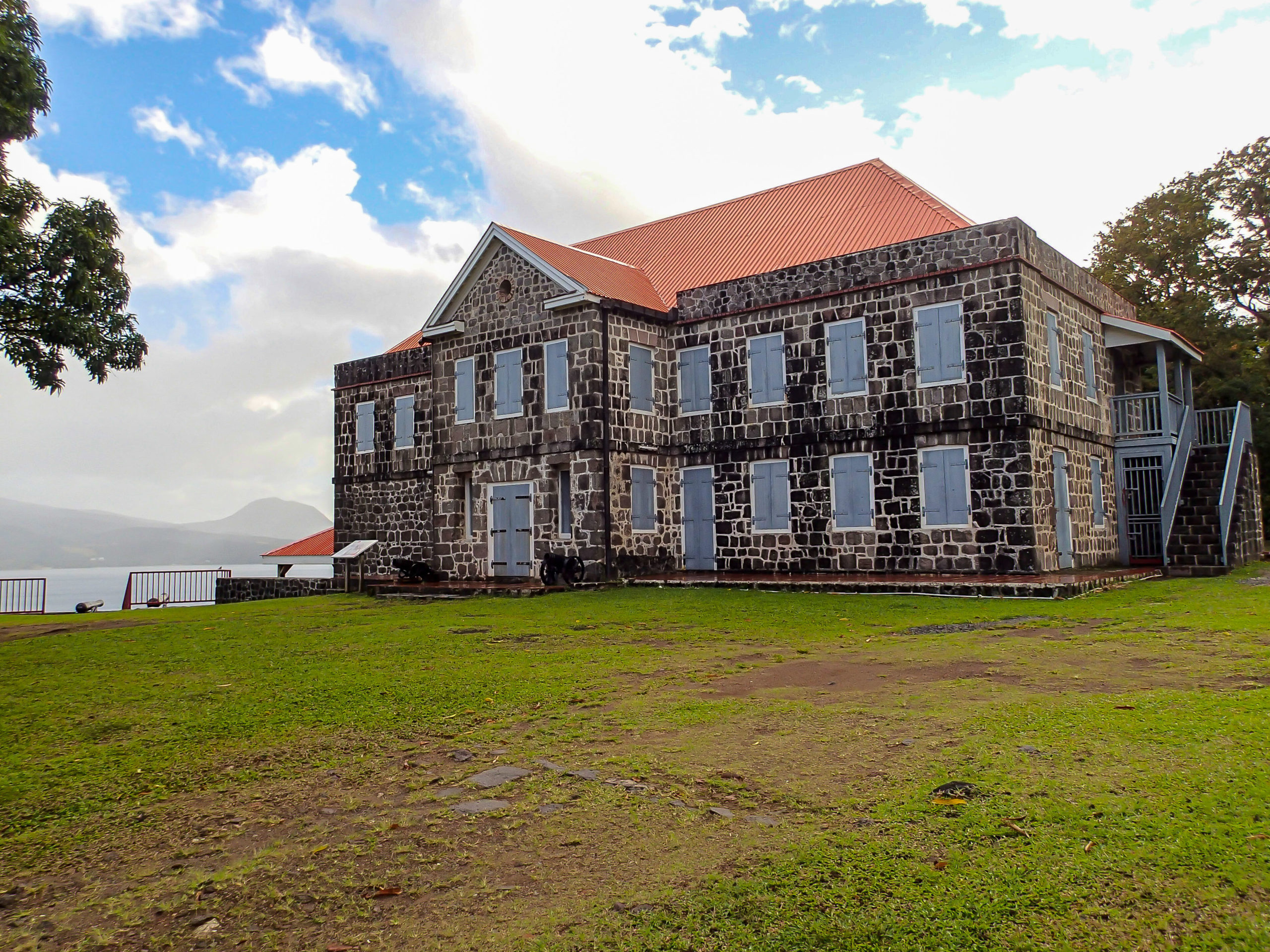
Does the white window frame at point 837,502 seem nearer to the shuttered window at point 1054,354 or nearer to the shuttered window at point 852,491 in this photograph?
the shuttered window at point 852,491

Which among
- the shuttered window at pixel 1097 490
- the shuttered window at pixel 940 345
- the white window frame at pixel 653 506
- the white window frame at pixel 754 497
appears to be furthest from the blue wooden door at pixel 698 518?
the shuttered window at pixel 1097 490

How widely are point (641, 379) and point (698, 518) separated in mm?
3143

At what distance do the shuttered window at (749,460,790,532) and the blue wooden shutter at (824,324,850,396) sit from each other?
1738mm

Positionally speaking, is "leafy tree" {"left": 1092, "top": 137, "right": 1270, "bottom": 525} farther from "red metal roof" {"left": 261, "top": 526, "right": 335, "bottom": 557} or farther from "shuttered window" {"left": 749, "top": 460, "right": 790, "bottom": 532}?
"red metal roof" {"left": 261, "top": 526, "right": 335, "bottom": 557}

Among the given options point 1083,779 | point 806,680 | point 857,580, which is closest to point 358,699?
point 806,680

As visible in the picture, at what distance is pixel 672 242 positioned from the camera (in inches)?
943

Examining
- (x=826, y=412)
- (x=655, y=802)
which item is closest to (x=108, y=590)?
(x=826, y=412)

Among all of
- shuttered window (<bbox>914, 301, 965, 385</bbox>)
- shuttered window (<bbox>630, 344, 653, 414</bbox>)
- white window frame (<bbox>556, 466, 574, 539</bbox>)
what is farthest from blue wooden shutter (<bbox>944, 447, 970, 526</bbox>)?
white window frame (<bbox>556, 466, 574, 539</bbox>)

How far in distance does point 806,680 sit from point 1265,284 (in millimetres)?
27540

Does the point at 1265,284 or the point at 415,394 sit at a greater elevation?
the point at 1265,284

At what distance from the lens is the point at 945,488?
16578 millimetres

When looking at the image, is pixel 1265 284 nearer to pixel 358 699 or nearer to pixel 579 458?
pixel 579 458

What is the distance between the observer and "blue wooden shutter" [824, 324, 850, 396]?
58.6 ft

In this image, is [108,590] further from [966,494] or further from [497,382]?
[966,494]
